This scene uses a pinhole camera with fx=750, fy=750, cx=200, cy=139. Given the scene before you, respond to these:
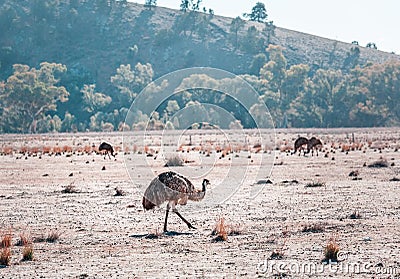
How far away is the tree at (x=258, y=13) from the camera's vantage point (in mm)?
179925

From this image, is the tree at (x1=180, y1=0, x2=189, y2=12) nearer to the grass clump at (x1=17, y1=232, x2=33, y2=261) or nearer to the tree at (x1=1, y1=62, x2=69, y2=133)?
the tree at (x1=1, y1=62, x2=69, y2=133)

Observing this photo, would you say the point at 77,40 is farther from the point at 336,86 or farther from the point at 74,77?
the point at 336,86

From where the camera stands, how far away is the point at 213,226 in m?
15.5

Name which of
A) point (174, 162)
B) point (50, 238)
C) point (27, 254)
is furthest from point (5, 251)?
point (174, 162)

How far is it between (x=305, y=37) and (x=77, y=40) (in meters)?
54.3

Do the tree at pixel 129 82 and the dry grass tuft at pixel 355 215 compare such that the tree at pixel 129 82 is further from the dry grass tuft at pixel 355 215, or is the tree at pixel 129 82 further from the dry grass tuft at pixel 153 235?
the dry grass tuft at pixel 153 235

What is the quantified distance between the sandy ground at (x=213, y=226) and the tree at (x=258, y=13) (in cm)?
15287

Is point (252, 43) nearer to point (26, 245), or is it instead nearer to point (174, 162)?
point (174, 162)

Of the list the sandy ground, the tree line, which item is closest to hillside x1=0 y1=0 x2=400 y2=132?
the tree line

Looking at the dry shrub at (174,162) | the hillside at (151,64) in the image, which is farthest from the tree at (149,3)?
the dry shrub at (174,162)

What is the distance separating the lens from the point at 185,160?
3891 cm

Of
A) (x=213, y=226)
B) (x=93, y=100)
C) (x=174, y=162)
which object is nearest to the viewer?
(x=213, y=226)

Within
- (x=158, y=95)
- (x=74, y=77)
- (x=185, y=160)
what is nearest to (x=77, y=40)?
(x=74, y=77)

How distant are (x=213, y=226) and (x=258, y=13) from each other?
6654 inches
